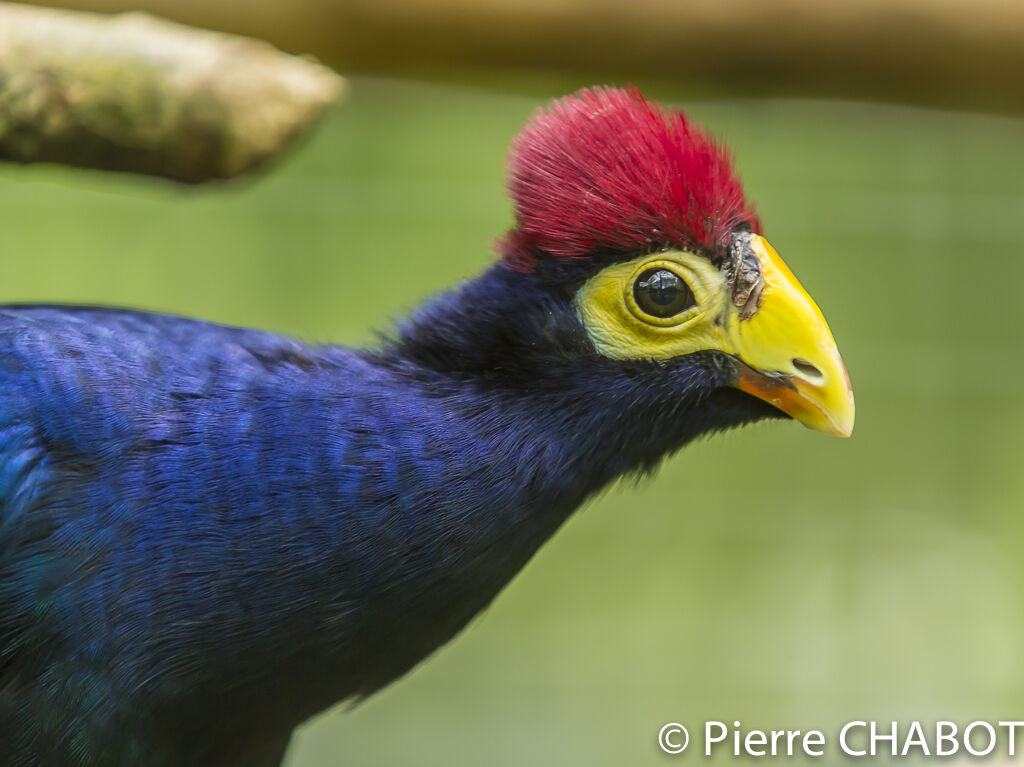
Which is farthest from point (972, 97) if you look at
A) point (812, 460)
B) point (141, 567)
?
point (812, 460)

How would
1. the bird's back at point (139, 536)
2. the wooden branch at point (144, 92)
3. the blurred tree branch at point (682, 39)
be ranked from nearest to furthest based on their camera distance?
the bird's back at point (139, 536) < the wooden branch at point (144, 92) < the blurred tree branch at point (682, 39)

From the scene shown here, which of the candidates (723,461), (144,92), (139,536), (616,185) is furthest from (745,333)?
(723,461)

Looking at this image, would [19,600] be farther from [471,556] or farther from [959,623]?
[959,623]

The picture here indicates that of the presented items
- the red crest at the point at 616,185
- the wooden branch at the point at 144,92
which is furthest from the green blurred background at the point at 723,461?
the red crest at the point at 616,185

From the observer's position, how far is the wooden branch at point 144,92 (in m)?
1.64

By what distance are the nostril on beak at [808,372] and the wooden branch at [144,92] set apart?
80 centimetres

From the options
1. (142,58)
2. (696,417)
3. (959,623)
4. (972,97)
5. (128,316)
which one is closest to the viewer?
(696,417)

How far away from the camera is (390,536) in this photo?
1286 millimetres

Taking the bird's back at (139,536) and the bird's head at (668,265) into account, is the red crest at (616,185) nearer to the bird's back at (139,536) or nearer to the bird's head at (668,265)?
the bird's head at (668,265)

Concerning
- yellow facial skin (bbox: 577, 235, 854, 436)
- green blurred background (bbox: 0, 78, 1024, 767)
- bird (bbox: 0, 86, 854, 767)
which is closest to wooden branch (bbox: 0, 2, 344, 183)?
bird (bbox: 0, 86, 854, 767)

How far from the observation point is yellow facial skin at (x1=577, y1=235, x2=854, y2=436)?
1348mm

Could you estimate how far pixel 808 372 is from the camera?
1.35 m

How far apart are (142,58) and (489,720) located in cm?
290

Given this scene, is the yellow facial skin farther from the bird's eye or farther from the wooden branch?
the wooden branch
